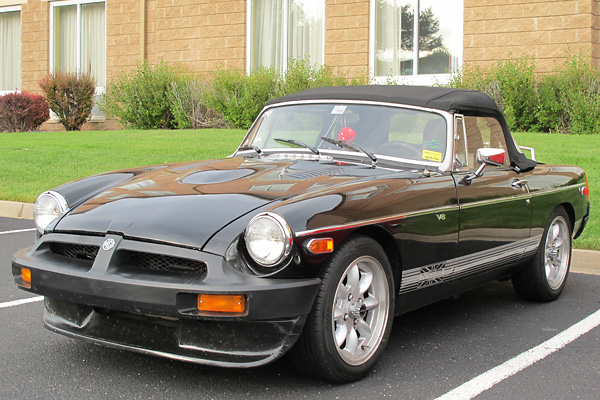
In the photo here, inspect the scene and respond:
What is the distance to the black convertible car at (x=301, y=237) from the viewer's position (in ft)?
10.7

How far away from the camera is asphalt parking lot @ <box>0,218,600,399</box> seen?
3.46 m

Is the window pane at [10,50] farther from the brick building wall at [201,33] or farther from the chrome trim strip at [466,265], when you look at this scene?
the chrome trim strip at [466,265]

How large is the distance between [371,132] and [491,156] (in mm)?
780

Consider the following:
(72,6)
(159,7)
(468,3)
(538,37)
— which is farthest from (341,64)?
(72,6)

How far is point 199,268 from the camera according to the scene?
3.32 metres

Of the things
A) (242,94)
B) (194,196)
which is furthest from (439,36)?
(194,196)

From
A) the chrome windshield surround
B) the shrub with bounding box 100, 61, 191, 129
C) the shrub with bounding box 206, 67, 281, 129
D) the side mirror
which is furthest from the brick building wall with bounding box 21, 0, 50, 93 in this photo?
the side mirror

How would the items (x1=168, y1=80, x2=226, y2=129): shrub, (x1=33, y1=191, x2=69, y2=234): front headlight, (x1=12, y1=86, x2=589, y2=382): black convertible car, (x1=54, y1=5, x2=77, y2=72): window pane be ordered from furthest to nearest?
(x1=54, y1=5, x2=77, y2=72): window pane, (x1=168, y1=80, x2=226, y2=129): shrub, (x1=33, y1=191, x2=69, y2=234): front headlight, (x1=12, y1=86, x2=589, y2=382): black convertible car

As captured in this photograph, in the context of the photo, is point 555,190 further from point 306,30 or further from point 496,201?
point 306,30

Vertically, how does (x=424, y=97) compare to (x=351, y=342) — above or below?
above

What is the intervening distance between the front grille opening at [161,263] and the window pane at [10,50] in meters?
22.3

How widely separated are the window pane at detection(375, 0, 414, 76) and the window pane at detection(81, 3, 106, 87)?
9320 millimetres

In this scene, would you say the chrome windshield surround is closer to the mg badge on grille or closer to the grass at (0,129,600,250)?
the mg badge on grille

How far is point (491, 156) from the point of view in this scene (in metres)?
4.72
